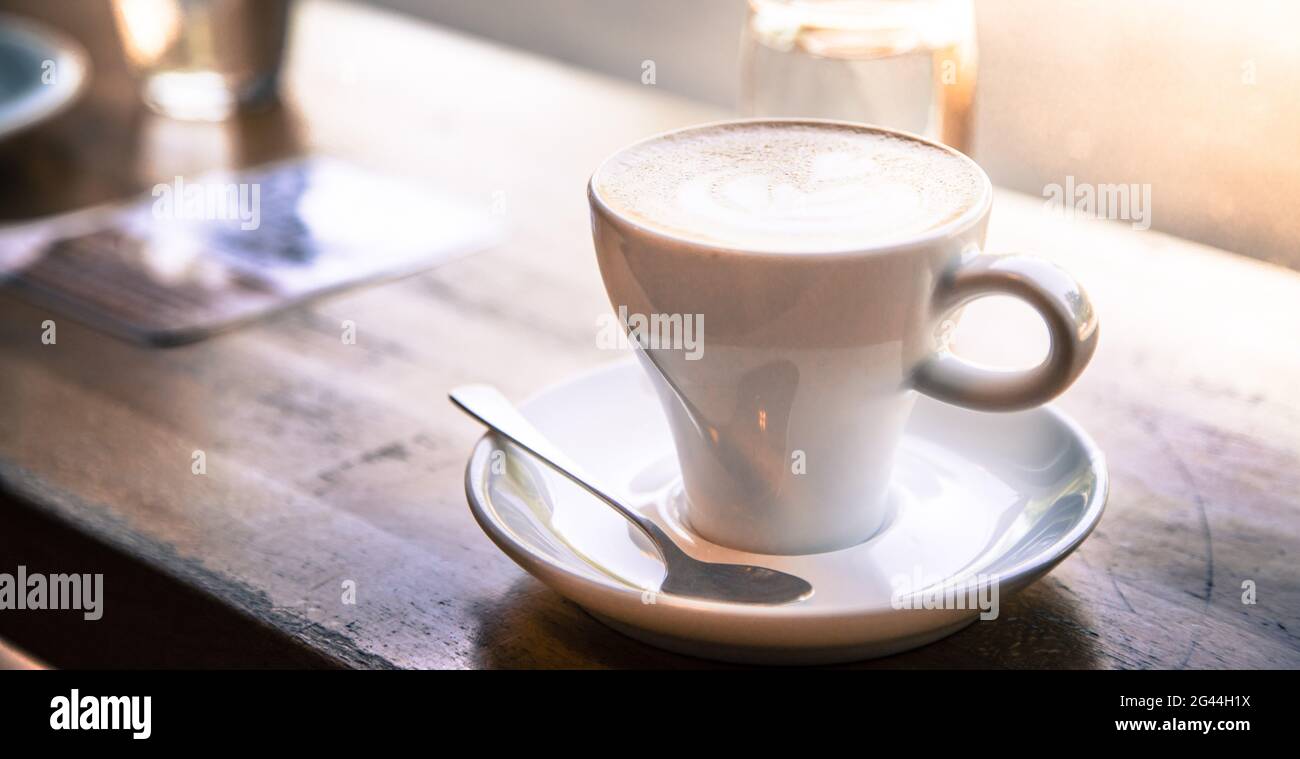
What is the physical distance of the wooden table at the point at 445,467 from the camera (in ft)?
1.49

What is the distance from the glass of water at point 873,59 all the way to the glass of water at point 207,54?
51 cm

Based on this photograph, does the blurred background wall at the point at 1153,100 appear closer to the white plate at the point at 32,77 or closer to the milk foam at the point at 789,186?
the white plate at the point at 32,77

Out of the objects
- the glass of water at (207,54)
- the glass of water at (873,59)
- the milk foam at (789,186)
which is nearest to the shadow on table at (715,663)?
the milk foam at (789,186)

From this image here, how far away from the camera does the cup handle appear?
41 centimetres

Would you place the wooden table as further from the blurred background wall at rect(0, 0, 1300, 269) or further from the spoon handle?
the blurred background wall at rect(0, 0, 1300, 269)

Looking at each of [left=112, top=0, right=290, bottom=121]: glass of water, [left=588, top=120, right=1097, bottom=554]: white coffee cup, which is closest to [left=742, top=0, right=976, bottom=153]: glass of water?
[left=588, top=120, right=1097, bottom=554]: white coffee cup

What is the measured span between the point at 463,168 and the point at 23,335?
0.34 m

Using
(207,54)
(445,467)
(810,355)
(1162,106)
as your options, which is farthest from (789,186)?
(1162,106)

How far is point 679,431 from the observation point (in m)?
0.47

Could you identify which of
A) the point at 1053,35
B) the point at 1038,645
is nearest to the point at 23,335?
the point at 1038,645

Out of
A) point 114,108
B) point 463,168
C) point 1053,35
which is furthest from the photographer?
point 1053,35

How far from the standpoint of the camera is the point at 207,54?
1.06m

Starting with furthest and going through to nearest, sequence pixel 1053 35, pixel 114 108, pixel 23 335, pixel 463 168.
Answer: pixel 1053 35, pixel 114 108, pixel 463 168, pixel 23 335

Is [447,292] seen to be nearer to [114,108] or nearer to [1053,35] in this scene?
[114,108]
